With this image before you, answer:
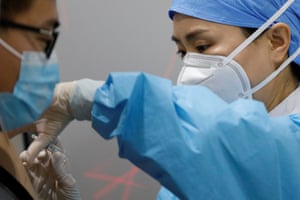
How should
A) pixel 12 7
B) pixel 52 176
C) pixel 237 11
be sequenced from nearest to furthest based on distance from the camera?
Result: pixel 12 7 → pixel 237 11 → pixel 52 176

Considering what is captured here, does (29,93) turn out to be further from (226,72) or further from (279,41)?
(279,41)

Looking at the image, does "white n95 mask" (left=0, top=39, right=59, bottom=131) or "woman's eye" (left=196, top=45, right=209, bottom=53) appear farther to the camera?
"woman's eye" (left=196, top=45, right=209, bottom=53)

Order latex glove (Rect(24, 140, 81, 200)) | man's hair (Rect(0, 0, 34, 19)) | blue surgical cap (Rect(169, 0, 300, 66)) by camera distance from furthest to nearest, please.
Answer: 1. latex glove (Rect(24, 140, 81, 200))
2. blue surgical cap (Rect(169, 0, 300, 66))
3. man's hair (Rect(0, 0, 34, 19))

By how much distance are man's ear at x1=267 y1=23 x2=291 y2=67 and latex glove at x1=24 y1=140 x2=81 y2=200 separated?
0.60 meters

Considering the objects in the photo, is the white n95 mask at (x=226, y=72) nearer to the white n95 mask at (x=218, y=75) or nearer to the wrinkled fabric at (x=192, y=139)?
the white n95 mask at (x=218, y=75)

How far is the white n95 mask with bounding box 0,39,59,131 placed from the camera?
0.91m

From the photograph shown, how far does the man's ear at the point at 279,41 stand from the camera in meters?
1.12

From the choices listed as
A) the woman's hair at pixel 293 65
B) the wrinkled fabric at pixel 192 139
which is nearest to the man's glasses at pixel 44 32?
the wrinkled fabric at pixel 192 139

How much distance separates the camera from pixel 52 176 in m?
1.29

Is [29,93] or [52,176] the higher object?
[29,93]

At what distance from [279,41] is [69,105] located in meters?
0.53

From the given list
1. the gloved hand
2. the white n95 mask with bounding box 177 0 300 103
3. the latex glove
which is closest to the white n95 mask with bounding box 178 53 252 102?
the white n95 mask with bounding box 177 0 300 103

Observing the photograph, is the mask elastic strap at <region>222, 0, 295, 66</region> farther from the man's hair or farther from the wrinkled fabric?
the man's hair

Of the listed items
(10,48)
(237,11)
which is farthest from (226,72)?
(10,48)
